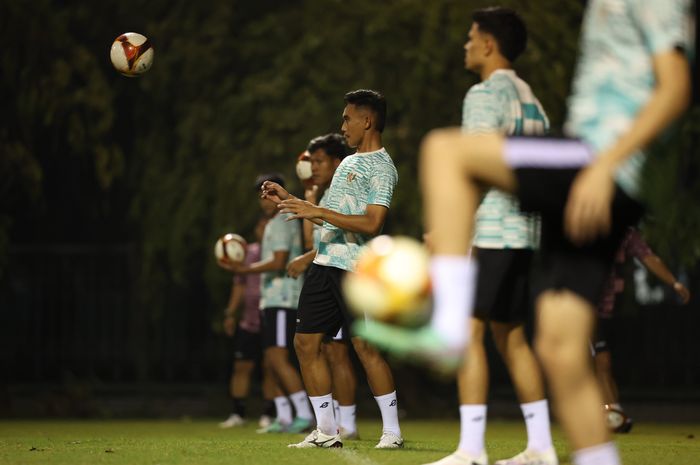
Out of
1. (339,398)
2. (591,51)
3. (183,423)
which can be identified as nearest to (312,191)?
(339,398)

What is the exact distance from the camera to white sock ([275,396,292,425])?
42.2 feet

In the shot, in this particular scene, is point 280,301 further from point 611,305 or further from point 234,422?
point 611,305

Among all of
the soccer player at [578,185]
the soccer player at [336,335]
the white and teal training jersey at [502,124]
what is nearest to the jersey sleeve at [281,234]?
the soccer player at [336,335]

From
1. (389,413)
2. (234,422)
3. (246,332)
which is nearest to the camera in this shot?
(389,413)

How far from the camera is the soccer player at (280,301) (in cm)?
1240

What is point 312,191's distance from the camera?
36.0 feet

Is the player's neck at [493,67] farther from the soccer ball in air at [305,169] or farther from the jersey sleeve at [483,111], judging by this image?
the soccer ball in air at [305,169]

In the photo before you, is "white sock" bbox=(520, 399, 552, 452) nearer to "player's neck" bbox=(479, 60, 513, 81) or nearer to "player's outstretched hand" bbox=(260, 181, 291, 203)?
"player's neck" bbox=(479, 60, 513, 81)

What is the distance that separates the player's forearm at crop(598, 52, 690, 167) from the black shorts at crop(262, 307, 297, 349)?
869 cm

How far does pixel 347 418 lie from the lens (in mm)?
10336

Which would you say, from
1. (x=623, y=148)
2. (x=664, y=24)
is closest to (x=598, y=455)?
(x=623, y=148)

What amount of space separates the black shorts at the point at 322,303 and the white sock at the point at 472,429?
2.48 metres

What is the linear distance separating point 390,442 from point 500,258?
267cm

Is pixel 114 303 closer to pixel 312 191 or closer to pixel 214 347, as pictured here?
pixel 214 347
